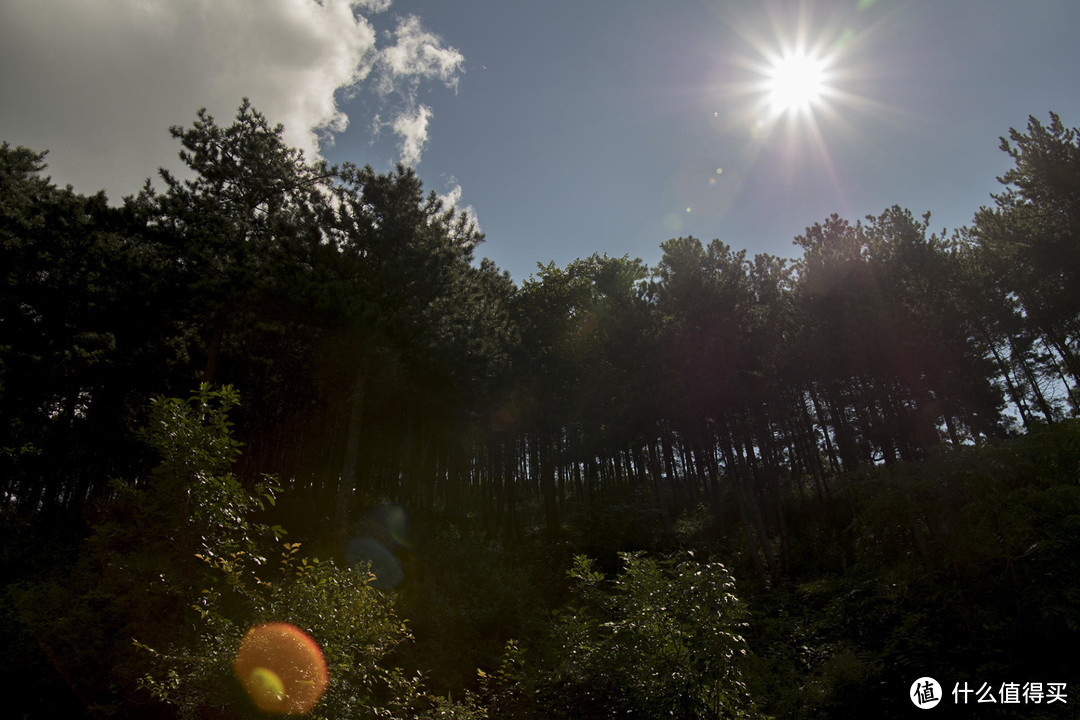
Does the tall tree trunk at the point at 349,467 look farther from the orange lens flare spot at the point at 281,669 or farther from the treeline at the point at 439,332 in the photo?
the orange lens flare spot at the point at 281,669

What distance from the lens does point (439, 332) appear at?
1805 centimetres

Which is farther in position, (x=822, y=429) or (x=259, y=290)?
(x=822, y=429)

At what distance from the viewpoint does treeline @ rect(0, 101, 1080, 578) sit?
1753 centimetres

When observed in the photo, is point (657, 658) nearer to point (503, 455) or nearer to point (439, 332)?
point (439, 332)

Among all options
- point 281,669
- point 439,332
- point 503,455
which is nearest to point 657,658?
point 281,669

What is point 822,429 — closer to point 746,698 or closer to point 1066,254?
point 1066,254

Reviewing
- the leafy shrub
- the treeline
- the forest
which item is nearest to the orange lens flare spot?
the forest

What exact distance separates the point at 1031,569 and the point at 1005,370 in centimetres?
2171

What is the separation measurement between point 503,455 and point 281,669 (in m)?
28.6

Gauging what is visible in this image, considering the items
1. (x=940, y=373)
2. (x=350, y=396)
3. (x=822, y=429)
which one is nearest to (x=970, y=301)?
(x=940, y=373)

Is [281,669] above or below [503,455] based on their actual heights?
below

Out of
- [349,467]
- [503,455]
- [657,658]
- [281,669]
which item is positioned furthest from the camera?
[503,455]

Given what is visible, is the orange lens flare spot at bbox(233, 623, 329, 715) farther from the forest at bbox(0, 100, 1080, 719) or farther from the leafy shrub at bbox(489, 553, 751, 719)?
the leafy shrub at bbox(489, 553, 751, 719)

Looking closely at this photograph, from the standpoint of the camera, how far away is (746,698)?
571cm
